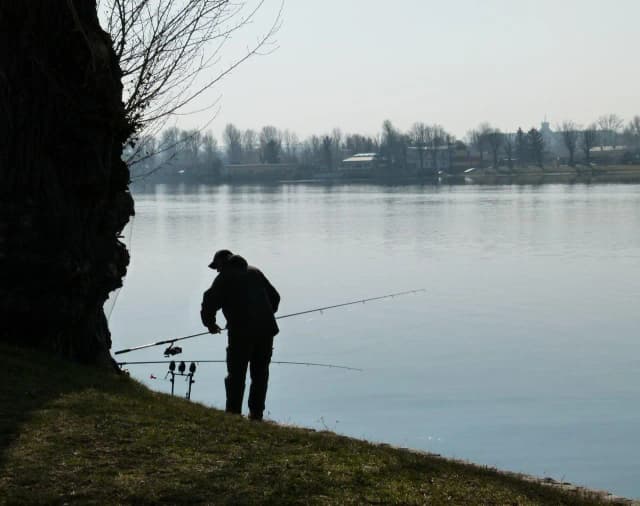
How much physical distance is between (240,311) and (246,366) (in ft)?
1.77

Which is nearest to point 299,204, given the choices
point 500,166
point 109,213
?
point 109,213

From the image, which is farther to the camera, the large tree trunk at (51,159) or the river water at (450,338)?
the river water at (450,338)

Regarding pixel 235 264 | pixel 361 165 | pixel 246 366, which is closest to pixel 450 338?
pixel 246 366

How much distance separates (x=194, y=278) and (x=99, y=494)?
22.0 m

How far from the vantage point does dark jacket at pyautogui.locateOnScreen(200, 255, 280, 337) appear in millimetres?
8602

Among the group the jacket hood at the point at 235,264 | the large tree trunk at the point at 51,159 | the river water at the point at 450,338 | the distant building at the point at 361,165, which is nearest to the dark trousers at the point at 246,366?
the jacket hood at the point at 235,264

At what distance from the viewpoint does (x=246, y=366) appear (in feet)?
28.9

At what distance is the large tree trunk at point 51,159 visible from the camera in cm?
898

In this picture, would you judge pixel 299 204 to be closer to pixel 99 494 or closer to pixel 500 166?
pixel 99 494

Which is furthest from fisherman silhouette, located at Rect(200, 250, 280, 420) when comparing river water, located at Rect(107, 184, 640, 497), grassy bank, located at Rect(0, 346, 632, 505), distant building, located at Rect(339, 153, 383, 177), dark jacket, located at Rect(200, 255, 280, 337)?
distant building, located at Rect(339, 153, 383, 177)

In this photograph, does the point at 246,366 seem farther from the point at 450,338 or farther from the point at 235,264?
the point at 450,338

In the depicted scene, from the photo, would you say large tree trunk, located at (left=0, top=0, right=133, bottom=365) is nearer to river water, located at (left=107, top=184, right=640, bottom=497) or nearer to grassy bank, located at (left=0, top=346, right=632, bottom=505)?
river water, located at (left=107, top=184, right=640, bottom=497)

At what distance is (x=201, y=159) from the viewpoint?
199 m

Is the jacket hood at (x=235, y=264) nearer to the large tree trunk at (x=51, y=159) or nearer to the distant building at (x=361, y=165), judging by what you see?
the large tree trunk at (x=51, y=159)
